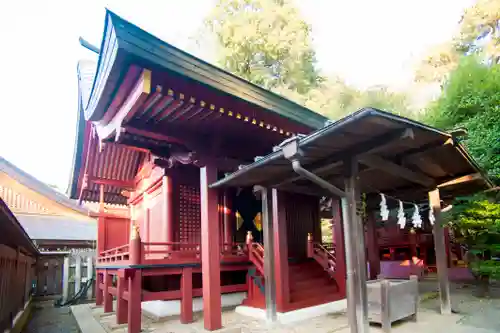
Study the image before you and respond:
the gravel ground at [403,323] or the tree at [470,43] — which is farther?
the tree at [470,43]

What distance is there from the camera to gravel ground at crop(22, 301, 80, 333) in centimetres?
797

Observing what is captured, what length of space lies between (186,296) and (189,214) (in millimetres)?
2133

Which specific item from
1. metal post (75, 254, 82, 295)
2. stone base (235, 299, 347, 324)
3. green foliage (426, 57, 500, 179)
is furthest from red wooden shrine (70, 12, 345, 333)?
green foliage (426, 57, 500, 179)

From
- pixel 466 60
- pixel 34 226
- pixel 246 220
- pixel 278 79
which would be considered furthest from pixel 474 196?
pixel 34 226

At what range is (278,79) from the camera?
2216 centimetres

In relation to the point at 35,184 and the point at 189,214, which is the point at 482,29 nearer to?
the point at 189,214

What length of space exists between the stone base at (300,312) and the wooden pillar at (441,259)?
1994 mm

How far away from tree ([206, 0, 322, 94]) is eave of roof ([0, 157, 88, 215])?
11900 mm

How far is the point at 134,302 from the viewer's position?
640 centimetres

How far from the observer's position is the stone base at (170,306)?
25.3ft

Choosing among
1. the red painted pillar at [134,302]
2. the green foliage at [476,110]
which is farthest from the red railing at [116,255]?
the green foliage at [476,110]

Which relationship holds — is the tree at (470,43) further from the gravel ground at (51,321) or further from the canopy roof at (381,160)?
the gravel ground at (51,321)

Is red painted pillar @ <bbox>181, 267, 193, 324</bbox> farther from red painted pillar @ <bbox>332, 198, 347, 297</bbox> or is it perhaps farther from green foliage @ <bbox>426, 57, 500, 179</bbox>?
green foliage @ <bbox>426, 57, 500, 179</bbox>

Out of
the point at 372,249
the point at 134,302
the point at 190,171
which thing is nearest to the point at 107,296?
the point at 134,302
